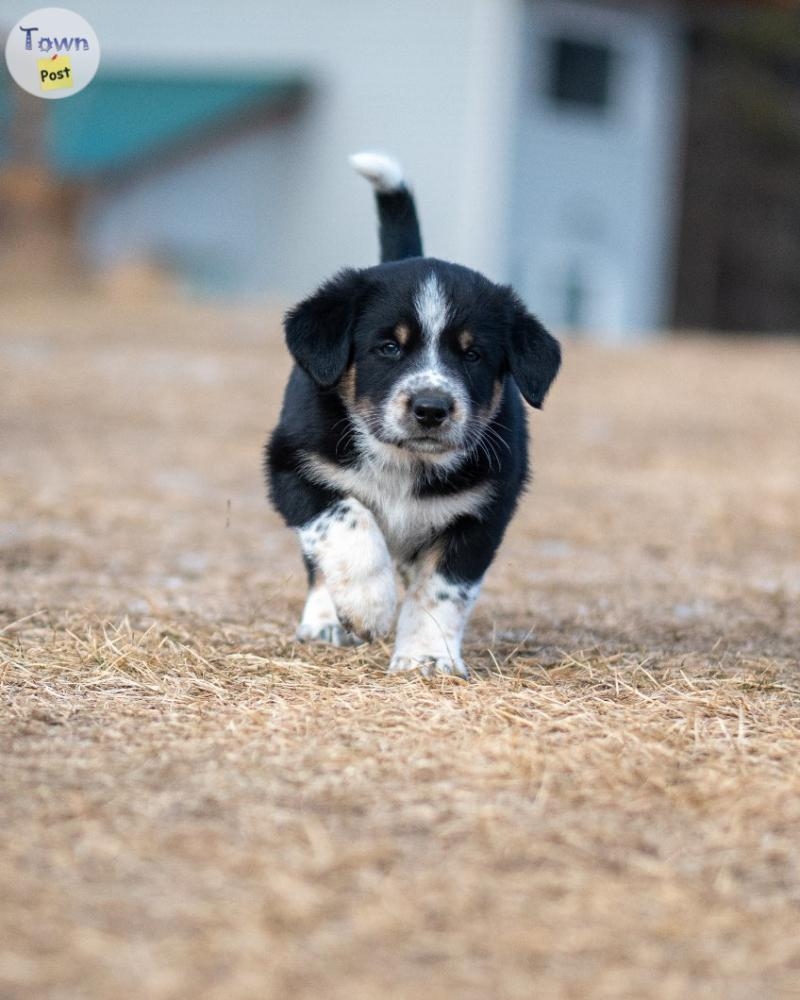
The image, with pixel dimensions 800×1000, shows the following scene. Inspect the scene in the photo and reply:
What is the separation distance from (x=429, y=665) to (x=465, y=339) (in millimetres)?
837

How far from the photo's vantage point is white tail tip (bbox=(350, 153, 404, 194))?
14.4ft

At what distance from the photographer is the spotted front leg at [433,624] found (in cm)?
371

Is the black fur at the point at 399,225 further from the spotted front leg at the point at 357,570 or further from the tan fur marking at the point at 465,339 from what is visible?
the spotted front leg at the point at 357,570

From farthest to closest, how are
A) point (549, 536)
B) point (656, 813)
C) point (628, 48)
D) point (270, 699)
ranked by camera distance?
point (628, 48)
point (549, 536)
point (270, 699)
point (656, 813)

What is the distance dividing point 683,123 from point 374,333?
1744 centimetres

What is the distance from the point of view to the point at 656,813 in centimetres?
269

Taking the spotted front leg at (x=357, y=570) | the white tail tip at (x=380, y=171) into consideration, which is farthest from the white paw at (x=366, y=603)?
the white tail tip at (x=380, y=171)

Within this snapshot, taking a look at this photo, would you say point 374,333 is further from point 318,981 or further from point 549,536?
point 549,536

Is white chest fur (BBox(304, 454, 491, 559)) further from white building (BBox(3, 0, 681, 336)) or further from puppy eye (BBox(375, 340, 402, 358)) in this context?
white building (BBox(3, 0, 681, 336))

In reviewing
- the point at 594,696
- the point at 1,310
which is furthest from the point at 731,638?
the point at 1,310

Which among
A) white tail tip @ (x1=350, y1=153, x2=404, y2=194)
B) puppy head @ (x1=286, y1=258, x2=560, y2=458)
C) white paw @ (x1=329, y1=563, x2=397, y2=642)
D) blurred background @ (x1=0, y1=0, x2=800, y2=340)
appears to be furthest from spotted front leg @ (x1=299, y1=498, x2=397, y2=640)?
blurred background @ (x1=0, y1=0, x2=800, y2=340)

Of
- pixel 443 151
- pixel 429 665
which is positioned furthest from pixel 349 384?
pixel 443 151

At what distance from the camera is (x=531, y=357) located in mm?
4012

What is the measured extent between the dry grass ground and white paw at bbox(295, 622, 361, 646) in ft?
→ 0.26
